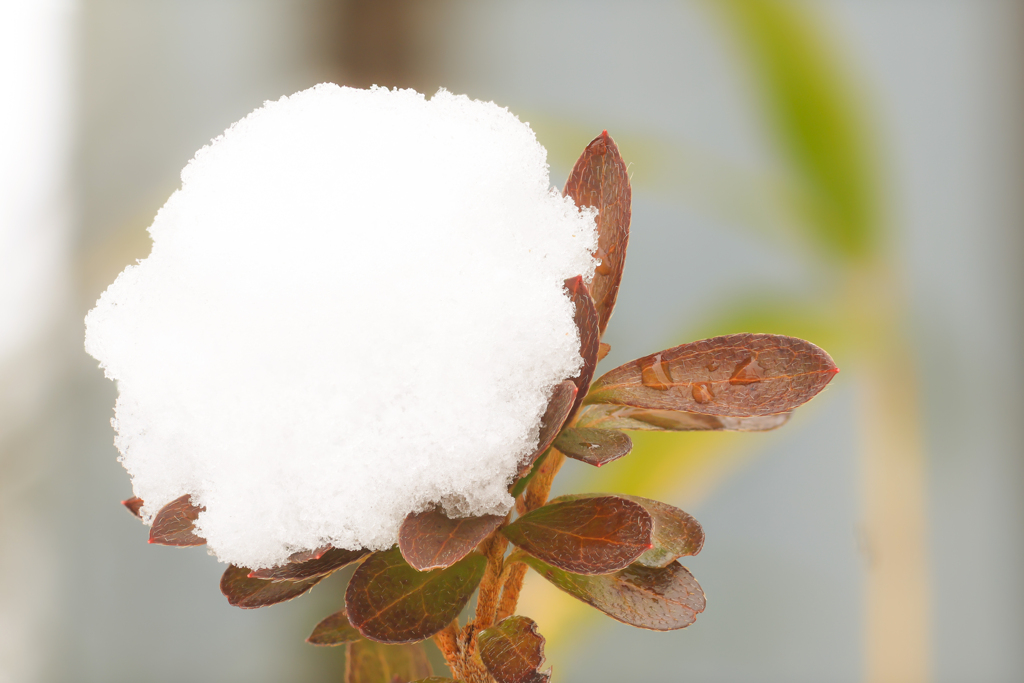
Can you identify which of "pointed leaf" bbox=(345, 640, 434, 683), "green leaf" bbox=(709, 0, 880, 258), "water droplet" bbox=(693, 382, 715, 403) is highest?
"green leaf" bbox=(709, 0, 880, 258)

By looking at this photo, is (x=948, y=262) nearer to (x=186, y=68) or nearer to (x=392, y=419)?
(x=392, y=419)

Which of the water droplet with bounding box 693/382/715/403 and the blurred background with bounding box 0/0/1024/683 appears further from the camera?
the blurred background with bounding box 0/0/1024/683

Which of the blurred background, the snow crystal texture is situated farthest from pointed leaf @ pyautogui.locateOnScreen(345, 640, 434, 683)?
the blurred background

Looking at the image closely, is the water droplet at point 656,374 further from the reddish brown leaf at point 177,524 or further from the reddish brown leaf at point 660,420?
the reddish brown leaf at point 177,524

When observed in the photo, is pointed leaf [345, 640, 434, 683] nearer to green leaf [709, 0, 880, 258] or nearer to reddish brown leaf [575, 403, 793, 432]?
reddish brown leaf [575, 403, 793, 432]

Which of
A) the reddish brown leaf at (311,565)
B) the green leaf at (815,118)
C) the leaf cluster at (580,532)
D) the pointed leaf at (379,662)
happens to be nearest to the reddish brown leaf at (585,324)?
the leaf cluster at (580,532)

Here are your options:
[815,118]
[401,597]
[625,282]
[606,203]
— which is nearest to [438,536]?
[401,597]
